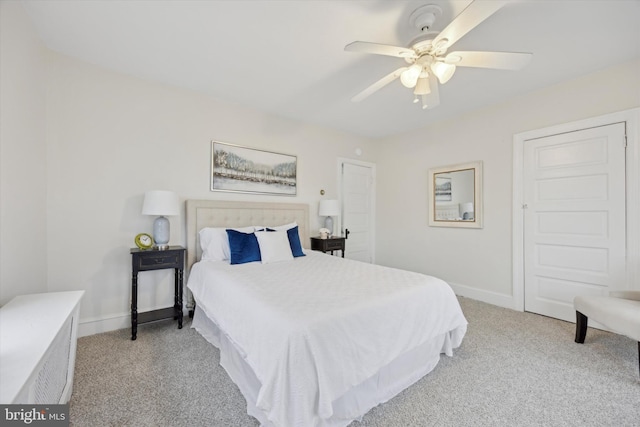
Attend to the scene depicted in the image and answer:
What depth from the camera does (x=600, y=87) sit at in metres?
2.57

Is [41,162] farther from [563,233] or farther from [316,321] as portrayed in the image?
[563,233]

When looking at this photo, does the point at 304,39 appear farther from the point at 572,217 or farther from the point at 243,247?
the point at 572,217

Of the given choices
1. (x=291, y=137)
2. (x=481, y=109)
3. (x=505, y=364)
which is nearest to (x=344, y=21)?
(x=291, y=137)

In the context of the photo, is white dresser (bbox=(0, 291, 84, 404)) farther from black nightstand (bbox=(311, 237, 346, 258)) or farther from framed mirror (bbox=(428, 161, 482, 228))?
framed mirror (bbox=(428, 161, 482, 228))

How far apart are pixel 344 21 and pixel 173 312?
120 inches

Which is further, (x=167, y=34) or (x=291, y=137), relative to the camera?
(x=291, y=137)

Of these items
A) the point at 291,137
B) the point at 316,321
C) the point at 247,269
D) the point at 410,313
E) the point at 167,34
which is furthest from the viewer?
the point at 291,137

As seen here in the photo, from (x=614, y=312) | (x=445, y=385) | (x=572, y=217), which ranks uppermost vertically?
(x=572, y=217)

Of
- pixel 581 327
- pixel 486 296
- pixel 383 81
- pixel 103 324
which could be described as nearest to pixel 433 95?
pixel 383 81

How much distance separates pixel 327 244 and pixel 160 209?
223 cm

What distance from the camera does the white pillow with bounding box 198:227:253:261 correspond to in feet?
8.98

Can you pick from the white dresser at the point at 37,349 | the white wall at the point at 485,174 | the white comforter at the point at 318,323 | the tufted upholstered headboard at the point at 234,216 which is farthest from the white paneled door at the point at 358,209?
the white dresser at the point at 37,349

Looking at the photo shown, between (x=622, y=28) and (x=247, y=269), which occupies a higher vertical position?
(x=622, y=28)

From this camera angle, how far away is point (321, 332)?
128 centimetres
